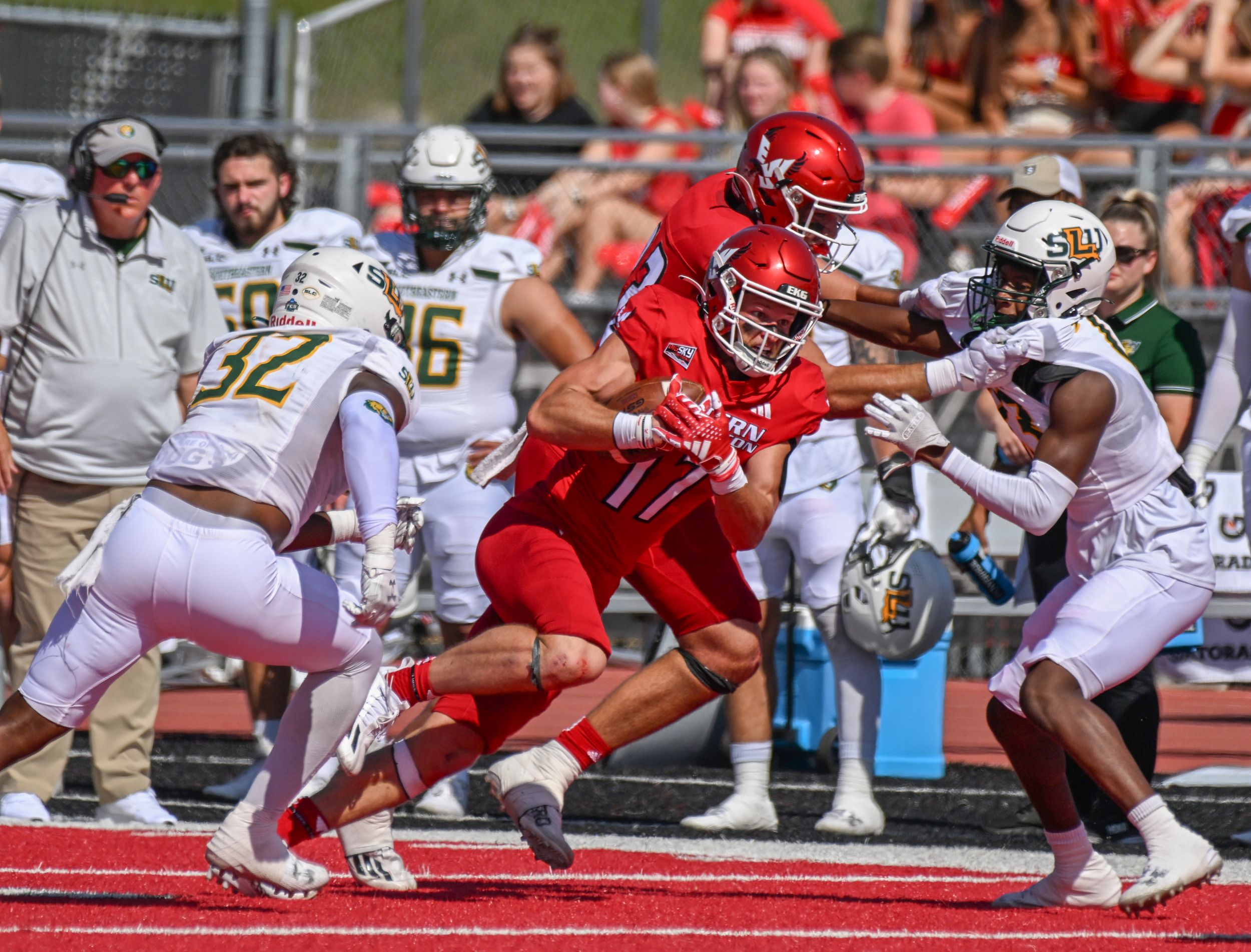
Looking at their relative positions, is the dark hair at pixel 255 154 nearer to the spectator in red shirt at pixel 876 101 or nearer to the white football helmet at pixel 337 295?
the white football helmet at pixel 337 295

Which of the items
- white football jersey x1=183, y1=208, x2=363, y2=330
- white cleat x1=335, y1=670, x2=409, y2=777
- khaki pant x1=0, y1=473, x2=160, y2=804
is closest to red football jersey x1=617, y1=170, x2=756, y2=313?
white cleat x1=335, y1=670, x2=409, y2=777

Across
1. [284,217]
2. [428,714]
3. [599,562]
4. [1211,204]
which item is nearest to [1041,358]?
[599,562]

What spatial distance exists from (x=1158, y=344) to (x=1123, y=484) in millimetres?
1323

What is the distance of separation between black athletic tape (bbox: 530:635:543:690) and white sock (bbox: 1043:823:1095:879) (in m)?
1.39

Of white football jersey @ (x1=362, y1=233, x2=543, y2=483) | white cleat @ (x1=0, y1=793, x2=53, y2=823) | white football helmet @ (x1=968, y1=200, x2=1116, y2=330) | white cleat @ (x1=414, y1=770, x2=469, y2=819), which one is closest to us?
white football helmet @ (x1=968, y1=200, x2=1116, y2=330)

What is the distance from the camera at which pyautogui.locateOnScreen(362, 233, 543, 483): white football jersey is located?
649 centimetres

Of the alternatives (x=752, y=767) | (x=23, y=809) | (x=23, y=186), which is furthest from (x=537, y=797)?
(x=23, y=186)

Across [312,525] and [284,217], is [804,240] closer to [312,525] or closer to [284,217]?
[312,525]

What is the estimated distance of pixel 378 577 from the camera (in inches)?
165

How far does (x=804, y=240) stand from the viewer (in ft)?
16.4

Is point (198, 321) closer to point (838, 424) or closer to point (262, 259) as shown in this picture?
point (262, 259)

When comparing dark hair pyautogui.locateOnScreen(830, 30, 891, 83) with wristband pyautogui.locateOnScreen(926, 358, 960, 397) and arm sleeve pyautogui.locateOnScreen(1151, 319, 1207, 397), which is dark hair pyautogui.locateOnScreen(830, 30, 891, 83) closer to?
arm sleeve pyautogui.locateOnScreen(1151, 319, 1207, 397)

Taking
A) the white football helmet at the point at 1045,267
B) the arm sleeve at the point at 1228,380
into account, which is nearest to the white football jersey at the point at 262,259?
the white football helmet at the point at 1045,267

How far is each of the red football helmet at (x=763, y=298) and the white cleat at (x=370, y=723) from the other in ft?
4.04
